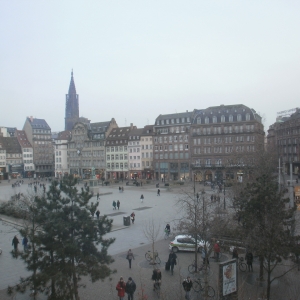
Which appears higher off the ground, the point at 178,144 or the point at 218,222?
the point at 178,144

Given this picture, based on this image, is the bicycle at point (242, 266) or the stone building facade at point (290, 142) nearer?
the bicycle at point (242, 266)

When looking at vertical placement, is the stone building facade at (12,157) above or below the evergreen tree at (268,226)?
above

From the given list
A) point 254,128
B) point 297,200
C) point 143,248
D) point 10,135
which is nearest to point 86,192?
point 143,248

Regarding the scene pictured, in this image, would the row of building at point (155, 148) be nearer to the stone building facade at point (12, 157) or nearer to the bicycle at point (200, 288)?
the stone building facade at point (12, 157)

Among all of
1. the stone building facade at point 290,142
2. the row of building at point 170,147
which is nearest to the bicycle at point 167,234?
the row of building at point 170,147

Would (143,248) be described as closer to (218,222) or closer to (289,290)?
(218,222)

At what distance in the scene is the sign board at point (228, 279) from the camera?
1165cm

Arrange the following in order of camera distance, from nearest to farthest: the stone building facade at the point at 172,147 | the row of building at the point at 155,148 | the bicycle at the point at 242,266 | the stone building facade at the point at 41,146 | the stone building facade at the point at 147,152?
1. the bicycle at the point at 242,266
2. the row of building at the point at 155,148
3. the stone building facade at the point at 172,147
4. the stone building facade at the point at 147,152
5. the stone building facade at the point at 41,146

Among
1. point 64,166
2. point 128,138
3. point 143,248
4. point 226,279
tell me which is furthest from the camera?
point 64,166

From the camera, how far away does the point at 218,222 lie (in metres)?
19.0

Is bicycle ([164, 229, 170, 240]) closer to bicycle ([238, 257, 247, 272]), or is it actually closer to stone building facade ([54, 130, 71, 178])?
bicycle ([238, 257, 247, 272])

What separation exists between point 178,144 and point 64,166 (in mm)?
42605

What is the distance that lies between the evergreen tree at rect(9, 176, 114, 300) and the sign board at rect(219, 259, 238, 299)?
382cm

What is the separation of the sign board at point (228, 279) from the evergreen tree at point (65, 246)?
12.5 feet
